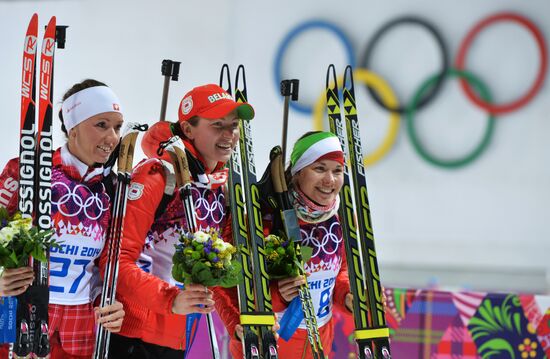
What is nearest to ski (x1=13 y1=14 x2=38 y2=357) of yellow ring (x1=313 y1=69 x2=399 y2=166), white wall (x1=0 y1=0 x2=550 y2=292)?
white wall (x1=0 y1=0 x2=550 y2=292)

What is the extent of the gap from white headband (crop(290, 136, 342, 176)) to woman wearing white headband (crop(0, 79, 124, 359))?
0.69 m

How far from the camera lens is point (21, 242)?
2.47 m

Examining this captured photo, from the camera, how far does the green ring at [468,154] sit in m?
6.73

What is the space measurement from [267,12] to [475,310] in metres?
3.67

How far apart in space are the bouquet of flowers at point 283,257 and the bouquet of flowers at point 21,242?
2.51 ft

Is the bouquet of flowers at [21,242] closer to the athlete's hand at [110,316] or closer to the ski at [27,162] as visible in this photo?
the ski at [27,162]

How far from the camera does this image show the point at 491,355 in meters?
4.42

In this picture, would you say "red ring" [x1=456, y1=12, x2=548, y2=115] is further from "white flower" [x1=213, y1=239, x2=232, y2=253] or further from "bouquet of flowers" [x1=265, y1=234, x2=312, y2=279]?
"white flower" [x1=213, y1=239, x2=232, y2=253]

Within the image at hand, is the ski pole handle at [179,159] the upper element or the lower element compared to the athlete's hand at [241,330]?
upper

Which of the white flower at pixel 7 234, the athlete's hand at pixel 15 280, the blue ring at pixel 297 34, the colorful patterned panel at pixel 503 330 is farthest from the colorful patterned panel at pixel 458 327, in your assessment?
the blue ring at pixel 297 34

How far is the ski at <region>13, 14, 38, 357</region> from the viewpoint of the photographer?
2574mm

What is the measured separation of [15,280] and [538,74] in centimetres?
499

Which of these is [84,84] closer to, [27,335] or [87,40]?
[27,335]

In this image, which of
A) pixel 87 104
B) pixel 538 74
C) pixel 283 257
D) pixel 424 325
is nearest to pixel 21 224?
pixel 87 104
